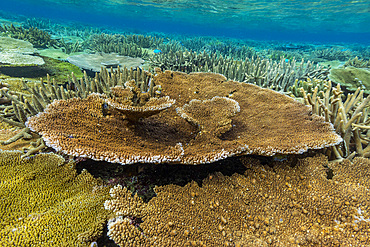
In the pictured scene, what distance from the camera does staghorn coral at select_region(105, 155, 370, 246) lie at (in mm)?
1501

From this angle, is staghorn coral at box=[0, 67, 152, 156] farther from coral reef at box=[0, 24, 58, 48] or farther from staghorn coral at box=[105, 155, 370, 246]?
coral reef at box=[0, 24, 58, 48]

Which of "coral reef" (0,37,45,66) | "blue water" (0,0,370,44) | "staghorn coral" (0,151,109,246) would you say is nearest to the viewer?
"staghorn coral" (0,151,109,246)

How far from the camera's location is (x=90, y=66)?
20.8 ft

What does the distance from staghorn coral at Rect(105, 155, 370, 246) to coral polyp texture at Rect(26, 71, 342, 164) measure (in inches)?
15.0

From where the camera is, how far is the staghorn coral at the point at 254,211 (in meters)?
1.50

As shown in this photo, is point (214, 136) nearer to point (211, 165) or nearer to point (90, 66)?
point (211, 165)

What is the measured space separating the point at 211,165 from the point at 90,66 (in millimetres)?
6081

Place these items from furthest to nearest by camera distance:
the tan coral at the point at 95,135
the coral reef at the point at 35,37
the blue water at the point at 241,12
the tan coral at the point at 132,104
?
the blue water at the point at 241,12 < the coral reef at the point at 35,37 < the tan coral at the point at 132,104 < the tan coral at the point at 95,135

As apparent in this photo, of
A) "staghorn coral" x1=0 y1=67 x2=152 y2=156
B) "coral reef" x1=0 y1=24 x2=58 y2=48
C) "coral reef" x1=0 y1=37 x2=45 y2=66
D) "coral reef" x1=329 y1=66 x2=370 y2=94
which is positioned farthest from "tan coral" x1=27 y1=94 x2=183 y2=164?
"coral reef" x1=0 y1=24 x2=58 y2=48

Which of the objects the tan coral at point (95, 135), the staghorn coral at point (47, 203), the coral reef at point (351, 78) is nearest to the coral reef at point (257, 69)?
the coral reef at point (351, 78)

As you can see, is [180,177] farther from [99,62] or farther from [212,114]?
[99,62]

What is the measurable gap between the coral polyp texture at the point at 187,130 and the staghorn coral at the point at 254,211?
1.25ft

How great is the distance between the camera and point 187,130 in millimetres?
2625

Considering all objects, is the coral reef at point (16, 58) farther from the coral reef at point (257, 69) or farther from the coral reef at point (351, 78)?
the coral reef at point (351, 78)
